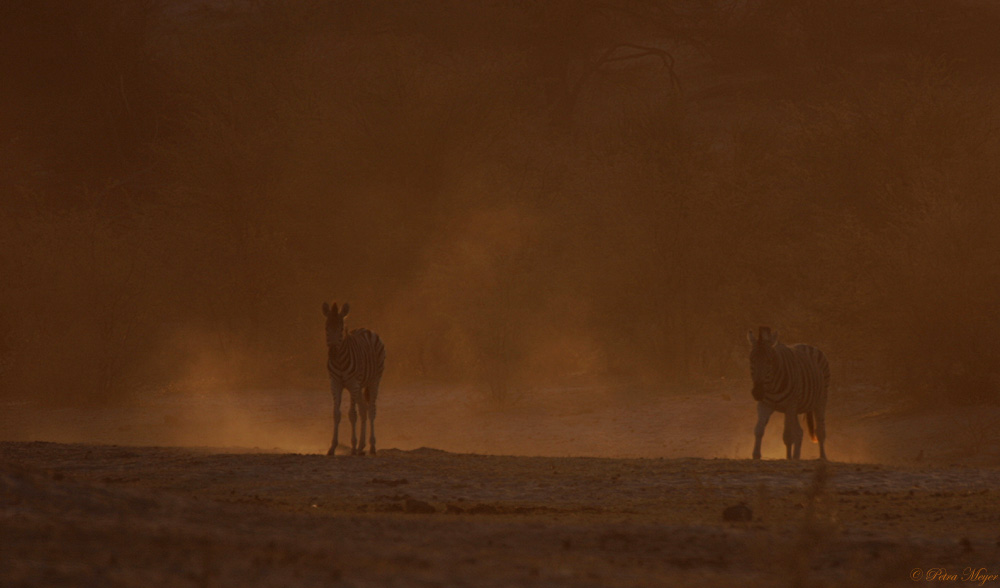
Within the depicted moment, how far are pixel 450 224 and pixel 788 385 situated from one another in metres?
19.5

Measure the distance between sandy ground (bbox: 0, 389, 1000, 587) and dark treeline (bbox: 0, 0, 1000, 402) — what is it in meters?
4.25

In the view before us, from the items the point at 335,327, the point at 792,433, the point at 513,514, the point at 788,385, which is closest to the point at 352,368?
the point at 335,327

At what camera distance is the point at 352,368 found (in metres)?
17.0

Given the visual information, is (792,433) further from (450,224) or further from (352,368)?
(450,224)

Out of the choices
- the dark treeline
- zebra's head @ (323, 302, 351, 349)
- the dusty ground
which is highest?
the dark treeline

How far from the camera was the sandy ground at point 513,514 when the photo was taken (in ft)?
19.6

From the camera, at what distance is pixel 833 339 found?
2533 cm

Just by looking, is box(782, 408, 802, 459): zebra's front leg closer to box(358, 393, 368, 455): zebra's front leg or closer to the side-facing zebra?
the side-facing zebra

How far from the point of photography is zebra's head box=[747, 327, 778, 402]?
15875 mm

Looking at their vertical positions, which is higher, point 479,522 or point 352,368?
point 352,368

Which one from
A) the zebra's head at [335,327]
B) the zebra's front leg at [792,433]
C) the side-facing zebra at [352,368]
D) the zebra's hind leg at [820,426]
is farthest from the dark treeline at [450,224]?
the zebra's head at [335,327]

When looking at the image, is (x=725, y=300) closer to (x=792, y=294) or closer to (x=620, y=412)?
(x=792, y=294)

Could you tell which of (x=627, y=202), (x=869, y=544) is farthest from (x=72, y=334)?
(x=869, y=544)

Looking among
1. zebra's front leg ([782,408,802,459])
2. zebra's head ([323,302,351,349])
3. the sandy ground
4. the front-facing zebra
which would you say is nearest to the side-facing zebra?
zebra's head ([323,302,351,349])
